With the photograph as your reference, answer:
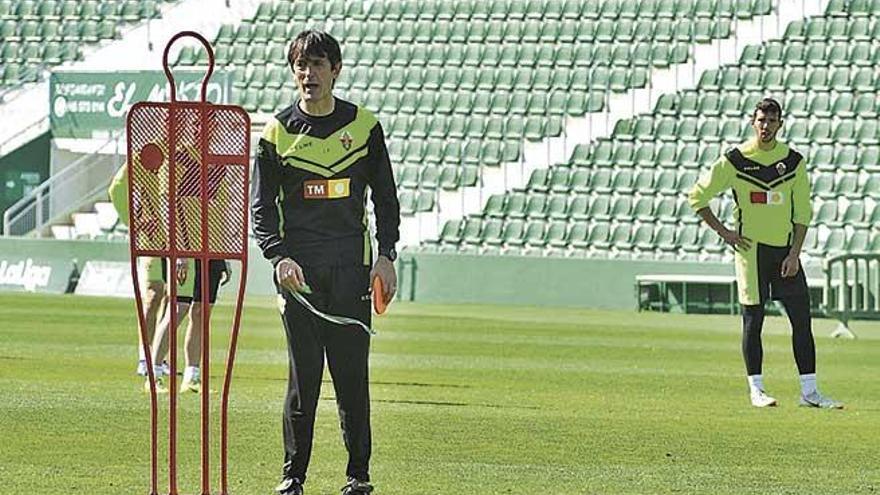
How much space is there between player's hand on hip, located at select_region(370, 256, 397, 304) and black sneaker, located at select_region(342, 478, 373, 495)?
2.70ft

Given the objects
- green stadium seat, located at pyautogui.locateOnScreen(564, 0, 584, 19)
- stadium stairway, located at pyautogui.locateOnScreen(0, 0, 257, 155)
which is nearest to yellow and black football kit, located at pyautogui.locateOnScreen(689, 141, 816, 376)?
green stadium seat, located at pyautogui.locateOnScreen(564, 0, 584, 19)

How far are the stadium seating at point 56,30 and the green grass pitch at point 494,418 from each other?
19.6m

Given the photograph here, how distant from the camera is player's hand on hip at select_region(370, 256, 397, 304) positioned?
8727 millimetres

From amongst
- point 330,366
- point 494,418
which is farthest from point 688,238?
point 330,366

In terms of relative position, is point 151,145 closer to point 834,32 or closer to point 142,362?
point 142,362

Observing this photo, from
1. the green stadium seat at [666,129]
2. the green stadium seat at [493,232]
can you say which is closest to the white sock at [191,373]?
the green stadium seat at [493,232]

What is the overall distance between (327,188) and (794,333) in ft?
23.4

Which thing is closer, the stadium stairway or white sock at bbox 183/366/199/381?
white sock at bbox 183/366/199/381

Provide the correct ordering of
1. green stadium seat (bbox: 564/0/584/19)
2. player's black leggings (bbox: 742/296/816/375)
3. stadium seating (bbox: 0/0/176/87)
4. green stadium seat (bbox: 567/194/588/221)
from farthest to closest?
stadium seating (bbox: 0/0/176/87) < green stadium seat (bbox: 564/0/584/19) < green stadium seat (bbox: 567/194/588/221) < player's black leggings (bbox: 742/296/816/375)

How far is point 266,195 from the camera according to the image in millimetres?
8828

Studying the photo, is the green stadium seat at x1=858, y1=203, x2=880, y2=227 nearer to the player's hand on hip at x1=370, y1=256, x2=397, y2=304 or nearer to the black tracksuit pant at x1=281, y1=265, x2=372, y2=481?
the black tracksuit pant at x1=281, y1=265, x2=372, y2=481

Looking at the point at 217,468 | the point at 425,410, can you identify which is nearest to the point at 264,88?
the point at 425,410

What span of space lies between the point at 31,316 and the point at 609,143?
43.5 ft

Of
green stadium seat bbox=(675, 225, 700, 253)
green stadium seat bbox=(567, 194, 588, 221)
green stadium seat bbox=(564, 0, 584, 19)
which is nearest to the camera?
green stadium seat bbox=(675, 225, 700, 253)
